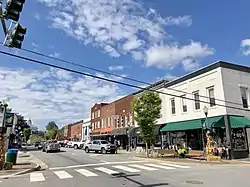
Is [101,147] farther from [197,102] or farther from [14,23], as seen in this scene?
[14,23]

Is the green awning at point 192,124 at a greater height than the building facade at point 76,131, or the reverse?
the building facade at point 76,131

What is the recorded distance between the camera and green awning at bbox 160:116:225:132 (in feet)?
77.7

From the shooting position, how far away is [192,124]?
87.0ft

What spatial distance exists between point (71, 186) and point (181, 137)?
2066cm

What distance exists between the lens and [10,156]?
1944cm

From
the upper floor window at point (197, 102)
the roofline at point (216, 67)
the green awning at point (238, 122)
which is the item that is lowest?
the green awning at point (238, 122)

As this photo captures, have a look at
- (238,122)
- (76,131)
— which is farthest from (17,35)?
(76,131)

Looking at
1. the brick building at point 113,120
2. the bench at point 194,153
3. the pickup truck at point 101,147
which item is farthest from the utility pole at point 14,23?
the brick building at point 113,120

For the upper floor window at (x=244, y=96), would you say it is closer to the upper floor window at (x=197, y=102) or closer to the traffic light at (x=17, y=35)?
the upper floor window at (x=197, y=102)

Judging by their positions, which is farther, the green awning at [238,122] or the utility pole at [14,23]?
the green awning at [238,122]

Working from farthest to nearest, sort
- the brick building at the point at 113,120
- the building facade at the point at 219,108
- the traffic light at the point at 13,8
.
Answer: the brick building at the point at 113,120 → the building facade at the point at 219,108 → the traffic light at the point at 13,8

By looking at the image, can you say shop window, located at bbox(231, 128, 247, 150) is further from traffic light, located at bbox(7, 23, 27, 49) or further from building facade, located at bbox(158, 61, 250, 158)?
traffic light, located at bbox(7, 23, 27, 49)

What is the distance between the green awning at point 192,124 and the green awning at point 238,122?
80cm

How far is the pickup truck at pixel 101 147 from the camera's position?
35.9m
